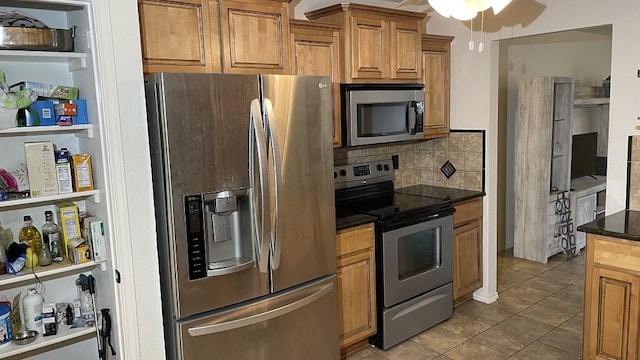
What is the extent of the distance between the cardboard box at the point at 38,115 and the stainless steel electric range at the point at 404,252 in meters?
1.84

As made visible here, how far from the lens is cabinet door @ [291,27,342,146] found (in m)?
2.93

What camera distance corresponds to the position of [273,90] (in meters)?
2.25

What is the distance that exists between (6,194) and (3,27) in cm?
68

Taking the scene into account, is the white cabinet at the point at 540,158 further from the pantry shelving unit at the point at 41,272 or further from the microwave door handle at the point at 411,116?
the pantry shelving unit at the point at 41,272

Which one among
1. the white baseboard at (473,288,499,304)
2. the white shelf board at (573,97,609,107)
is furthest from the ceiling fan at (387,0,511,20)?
the white shelf board at (573,97,609,107)

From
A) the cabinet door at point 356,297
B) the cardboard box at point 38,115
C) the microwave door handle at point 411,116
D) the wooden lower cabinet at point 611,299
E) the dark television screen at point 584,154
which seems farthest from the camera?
the dark television screen at point 584,154

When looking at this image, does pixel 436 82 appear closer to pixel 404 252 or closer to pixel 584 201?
pixel 404 252

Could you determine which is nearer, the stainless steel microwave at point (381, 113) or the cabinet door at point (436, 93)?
the stainless steel microwave at point (381, 113)

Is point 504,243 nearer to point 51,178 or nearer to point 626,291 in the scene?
point 626,291

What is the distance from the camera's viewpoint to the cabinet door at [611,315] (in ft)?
8.58

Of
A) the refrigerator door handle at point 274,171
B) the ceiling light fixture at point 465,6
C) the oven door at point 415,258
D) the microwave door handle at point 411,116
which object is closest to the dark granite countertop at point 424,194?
the oven door at point 415,258

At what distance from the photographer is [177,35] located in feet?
7.60

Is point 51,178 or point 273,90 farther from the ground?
point 273,90

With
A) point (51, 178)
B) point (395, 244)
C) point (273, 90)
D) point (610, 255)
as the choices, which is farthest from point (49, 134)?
point (610, 255)
